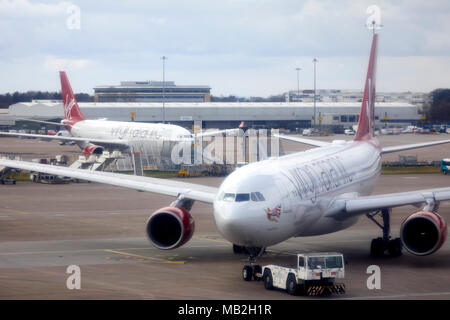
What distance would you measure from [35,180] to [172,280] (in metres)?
43.6

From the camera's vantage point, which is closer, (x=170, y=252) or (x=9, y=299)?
(x=9, y=299)

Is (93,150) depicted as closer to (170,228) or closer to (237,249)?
(237,249)

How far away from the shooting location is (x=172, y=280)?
1103 inches

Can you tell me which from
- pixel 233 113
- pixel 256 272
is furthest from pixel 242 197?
pixel 233 113

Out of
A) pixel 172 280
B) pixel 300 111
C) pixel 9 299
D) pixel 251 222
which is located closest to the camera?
pixel 9 299

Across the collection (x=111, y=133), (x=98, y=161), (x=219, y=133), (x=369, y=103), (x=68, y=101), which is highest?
(x=68, y=101)

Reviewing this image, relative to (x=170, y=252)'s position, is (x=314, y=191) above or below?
above

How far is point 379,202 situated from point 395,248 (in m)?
3.65

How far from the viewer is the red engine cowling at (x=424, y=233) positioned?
2916 cm

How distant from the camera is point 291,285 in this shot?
25.4 metres

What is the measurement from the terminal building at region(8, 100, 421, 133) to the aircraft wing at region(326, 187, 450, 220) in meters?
92.7

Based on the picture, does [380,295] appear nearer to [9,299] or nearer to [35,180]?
[9,299]

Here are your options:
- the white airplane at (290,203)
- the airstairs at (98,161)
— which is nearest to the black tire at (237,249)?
the white airplane at (290,203)
